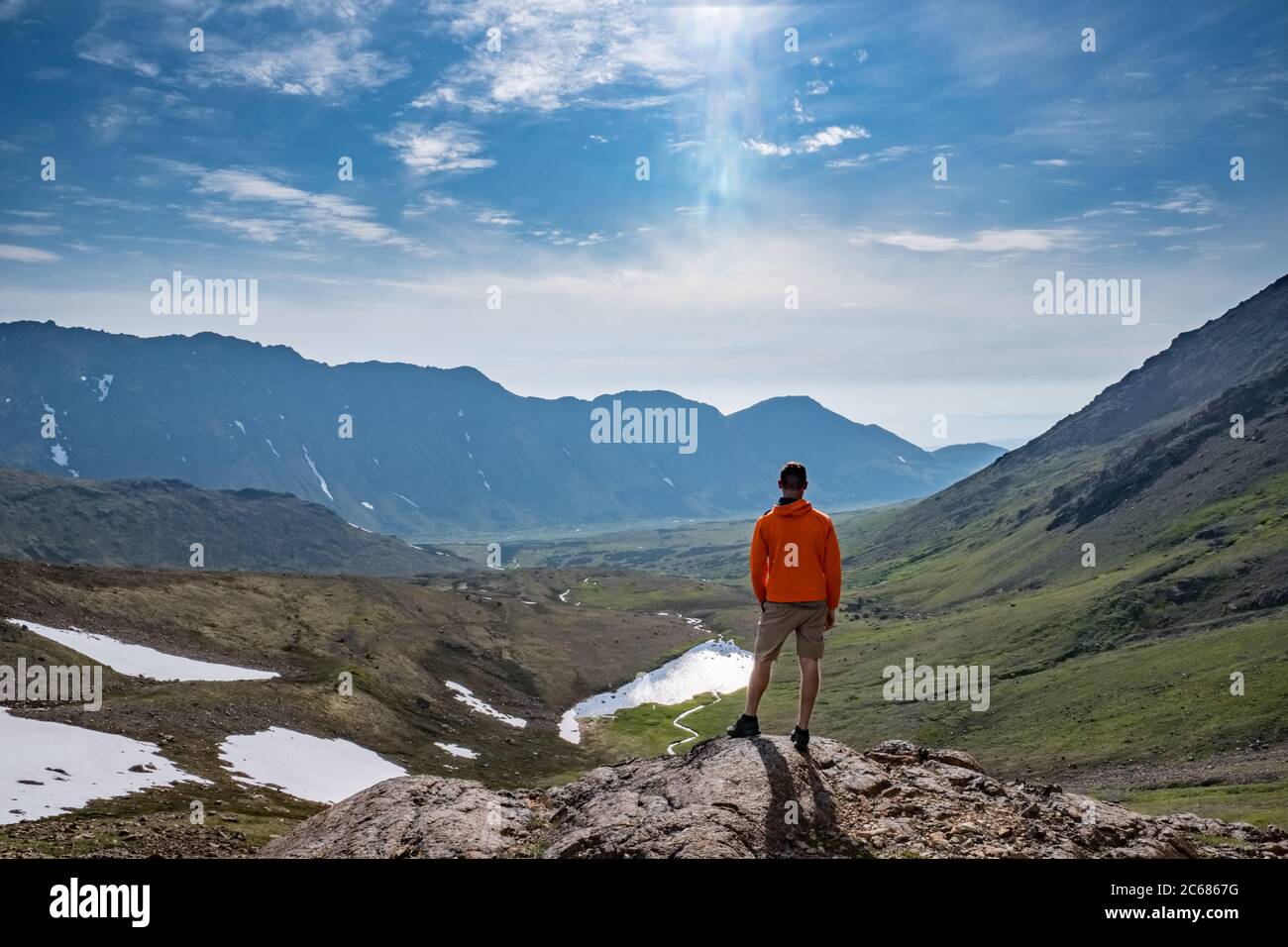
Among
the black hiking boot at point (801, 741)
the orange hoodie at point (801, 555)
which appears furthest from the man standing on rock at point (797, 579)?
the black hiking boot at point (801, 741)

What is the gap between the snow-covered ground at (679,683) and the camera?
12681 cm

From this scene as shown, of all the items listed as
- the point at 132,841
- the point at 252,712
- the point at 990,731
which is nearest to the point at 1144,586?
the point at 990,731

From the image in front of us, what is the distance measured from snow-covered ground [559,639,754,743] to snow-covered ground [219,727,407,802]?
44586 millimetres

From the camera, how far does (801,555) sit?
55.4 feet

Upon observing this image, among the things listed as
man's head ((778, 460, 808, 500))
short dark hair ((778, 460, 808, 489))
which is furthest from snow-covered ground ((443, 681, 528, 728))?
short dark hair ((778, 460, 808, 489))

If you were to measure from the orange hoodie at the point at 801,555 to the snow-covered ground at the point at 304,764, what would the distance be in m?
41.8

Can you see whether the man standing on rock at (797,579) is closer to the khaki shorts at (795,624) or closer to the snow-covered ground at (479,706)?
the khaki shorts at (795,624)

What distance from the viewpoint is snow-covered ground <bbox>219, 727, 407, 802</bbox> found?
51719mm

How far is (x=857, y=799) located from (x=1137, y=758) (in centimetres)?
6489

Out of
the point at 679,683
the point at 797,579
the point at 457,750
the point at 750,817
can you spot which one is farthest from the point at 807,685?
the point at 679,683

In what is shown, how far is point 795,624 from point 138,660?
241 feet

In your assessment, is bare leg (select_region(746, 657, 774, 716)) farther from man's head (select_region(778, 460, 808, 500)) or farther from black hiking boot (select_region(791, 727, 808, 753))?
man's head (select_region(778, 460, 808, 500))

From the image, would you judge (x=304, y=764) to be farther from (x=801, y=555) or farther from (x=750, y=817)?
(x=801, y=555)
